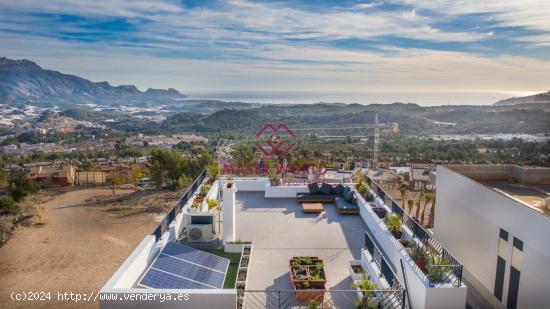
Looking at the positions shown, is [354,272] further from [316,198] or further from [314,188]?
[314,188]

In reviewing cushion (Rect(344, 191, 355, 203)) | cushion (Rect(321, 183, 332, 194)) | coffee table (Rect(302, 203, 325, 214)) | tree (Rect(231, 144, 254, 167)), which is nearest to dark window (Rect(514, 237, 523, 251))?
cushion (Rect(344, 191, 355, 203))

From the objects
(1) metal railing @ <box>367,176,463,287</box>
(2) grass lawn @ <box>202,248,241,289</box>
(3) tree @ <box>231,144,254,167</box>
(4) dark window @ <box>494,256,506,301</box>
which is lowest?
(3) tree @ <box>231,144,254,167</box>

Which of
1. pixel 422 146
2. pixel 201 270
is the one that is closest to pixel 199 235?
pixel 201 270

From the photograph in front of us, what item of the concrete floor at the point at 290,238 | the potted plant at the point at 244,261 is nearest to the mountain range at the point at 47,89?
the concrete floor at the point at 290,238

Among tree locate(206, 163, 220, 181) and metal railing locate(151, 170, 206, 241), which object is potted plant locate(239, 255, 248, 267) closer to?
metal railing locate(151, 170, 206, 241)

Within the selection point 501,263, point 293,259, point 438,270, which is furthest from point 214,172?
point 438,270

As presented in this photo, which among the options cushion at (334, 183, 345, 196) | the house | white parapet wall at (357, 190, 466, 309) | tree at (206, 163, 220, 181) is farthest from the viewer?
the house

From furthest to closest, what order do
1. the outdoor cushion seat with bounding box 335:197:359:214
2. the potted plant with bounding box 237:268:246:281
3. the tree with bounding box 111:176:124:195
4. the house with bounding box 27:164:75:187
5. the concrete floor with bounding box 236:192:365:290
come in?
the house with bounding box 27:164:75:187 → the tree with bounding box 111:176:124:195 → the outdoor cushion seat with bounding box 335:197:359:214 → the concrete floor with bounding box 236:192:365:290 → the potted plant with bounding box 237:268:246:281
